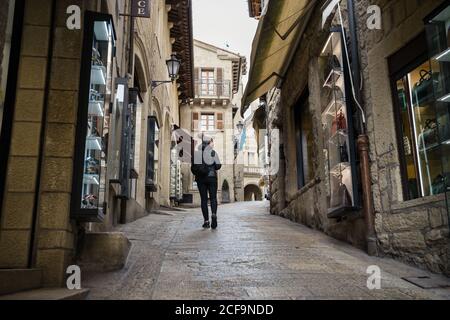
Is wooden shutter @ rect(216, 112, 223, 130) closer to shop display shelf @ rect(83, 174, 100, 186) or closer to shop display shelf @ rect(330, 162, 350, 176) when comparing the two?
shop display shelf @ rect(330, 162, 350, 176)

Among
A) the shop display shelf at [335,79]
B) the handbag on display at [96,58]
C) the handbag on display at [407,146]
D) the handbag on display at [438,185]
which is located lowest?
the handbag on display at [438,185]

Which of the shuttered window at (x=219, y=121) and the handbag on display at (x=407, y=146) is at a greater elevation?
the shuttered window at (x=219, y=121)

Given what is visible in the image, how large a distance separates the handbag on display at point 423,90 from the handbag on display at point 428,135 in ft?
0.74

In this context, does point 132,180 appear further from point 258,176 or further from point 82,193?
point 258,176

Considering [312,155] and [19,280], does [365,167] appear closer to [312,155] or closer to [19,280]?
[312,155]

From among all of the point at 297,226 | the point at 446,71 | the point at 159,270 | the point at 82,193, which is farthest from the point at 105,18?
the point at 297,226

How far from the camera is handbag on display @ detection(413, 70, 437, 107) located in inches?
194

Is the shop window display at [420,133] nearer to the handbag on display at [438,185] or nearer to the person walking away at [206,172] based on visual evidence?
the handbag on display at [438,185]

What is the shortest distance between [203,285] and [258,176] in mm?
36187

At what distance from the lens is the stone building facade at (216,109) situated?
28.7 meters

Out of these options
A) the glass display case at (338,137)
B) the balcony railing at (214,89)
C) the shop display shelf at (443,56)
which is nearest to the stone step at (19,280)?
the glass display case at (338,137)

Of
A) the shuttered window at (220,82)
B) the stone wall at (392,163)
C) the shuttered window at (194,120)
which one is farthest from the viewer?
the shuttered window at (220,82)

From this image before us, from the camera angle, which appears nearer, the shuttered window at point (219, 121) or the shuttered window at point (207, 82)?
the shuttered window at point (219, 121)

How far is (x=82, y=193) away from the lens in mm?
4156
